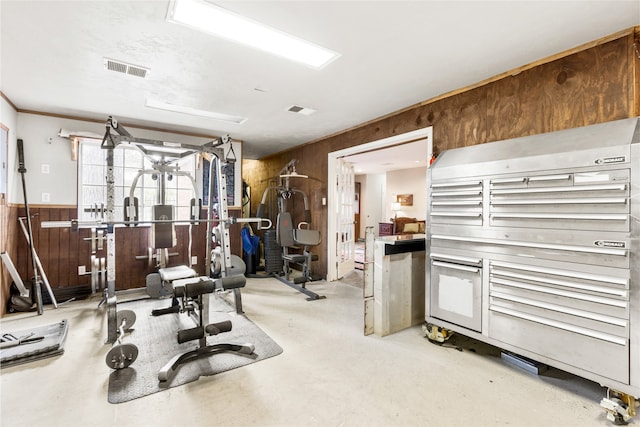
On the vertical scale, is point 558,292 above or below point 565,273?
below

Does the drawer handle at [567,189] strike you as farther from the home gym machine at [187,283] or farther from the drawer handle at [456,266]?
the home gym machine at [187,283]

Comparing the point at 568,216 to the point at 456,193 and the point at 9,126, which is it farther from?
the point at 9,126

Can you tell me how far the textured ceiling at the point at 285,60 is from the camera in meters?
1.85

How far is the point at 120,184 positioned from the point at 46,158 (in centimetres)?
89

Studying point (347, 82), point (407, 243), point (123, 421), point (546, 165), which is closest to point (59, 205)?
point (123, 421)

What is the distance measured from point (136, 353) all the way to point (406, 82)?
3.41 m

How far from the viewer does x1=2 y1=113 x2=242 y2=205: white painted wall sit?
12.3 feet

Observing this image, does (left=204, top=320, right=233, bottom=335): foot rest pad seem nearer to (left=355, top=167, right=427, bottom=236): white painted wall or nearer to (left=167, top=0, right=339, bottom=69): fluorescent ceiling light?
(left=167, top=0, right=339, bottom=69): fluorescent ceiling light

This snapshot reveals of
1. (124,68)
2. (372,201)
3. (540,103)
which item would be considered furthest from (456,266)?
(372,201)

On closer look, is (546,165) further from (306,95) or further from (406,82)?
(306,95)

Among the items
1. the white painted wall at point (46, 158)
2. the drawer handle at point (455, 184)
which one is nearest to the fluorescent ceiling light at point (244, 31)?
the drawer handle at point (455, 184)

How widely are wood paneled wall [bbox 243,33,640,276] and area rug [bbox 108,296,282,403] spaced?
2804mm

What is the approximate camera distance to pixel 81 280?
4.15m

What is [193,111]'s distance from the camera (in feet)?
12.9
